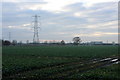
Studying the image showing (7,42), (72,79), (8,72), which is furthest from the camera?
(7,42)

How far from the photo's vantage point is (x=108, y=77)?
14.3 metres

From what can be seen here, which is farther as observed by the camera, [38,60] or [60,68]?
[38,60]

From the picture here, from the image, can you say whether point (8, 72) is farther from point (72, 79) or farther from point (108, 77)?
point (108, 77)

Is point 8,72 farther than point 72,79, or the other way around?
point 8,72

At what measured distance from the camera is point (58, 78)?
14.0m

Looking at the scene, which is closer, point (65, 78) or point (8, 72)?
point (65, 78)

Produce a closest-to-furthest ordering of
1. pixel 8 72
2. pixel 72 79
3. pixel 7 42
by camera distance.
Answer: pixel 72 79 → pixel 8 72 → pixel 7 42

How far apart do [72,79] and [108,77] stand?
2325 mm

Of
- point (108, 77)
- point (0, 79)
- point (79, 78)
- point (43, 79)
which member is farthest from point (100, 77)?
point (0, 79)

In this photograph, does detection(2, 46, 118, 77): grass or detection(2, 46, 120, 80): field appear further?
detection(2, 46, 118, 77): grass

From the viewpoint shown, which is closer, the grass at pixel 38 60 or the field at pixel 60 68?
the field at pixel 60 68

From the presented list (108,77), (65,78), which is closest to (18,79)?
(65,78)

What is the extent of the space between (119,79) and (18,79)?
19.5ft

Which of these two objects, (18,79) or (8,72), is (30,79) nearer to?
(18,79)
